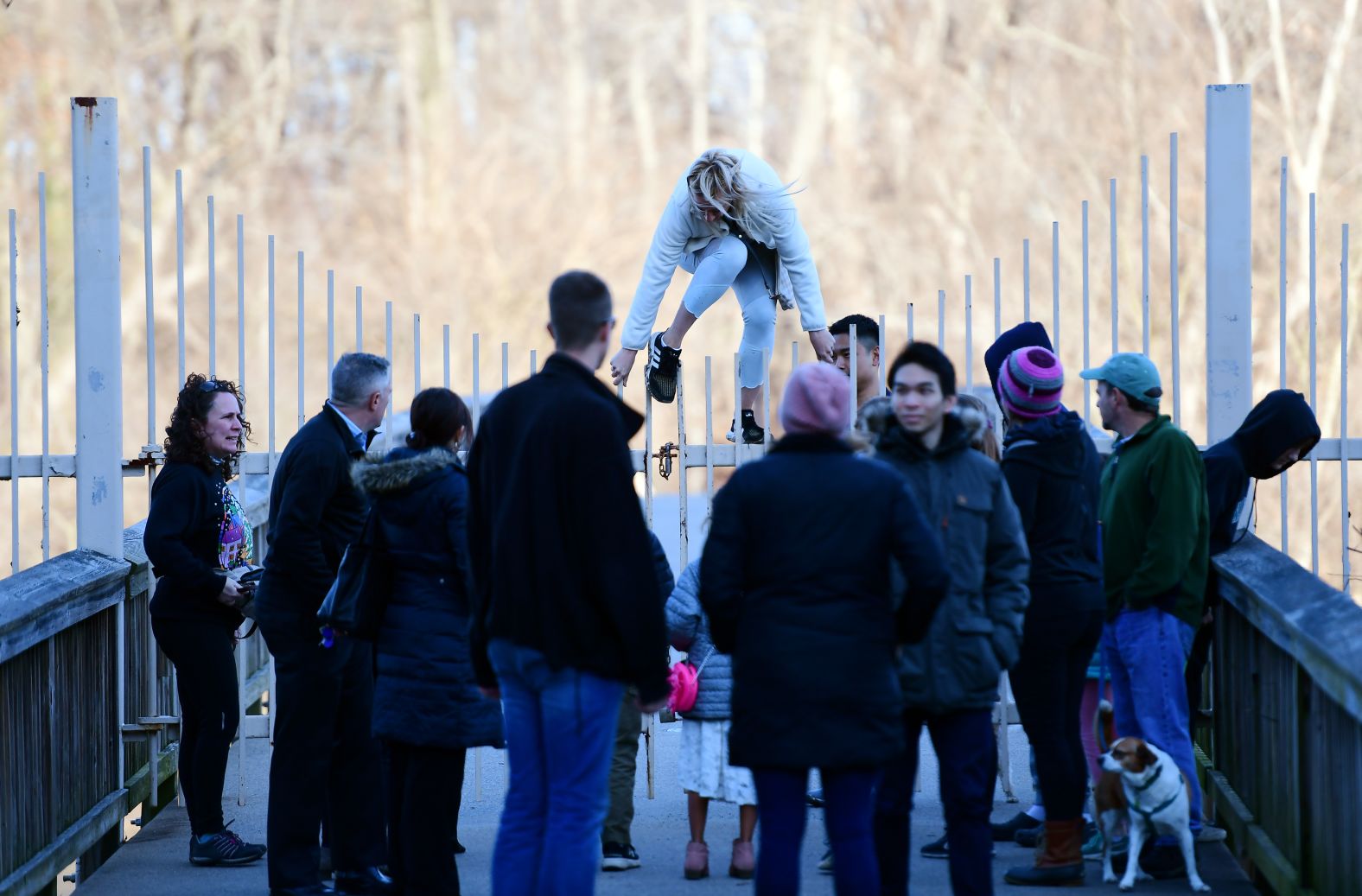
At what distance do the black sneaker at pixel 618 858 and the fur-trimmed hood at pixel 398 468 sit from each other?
5.71ft

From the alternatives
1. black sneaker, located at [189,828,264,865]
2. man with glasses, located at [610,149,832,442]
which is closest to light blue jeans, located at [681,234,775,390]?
man with glasses, located at [610,149,832,442]

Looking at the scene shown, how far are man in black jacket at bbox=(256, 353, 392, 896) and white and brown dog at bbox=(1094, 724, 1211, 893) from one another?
2.38 metres

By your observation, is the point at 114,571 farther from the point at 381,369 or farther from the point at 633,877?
the point at 633,877

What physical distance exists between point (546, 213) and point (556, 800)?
22.4 metres

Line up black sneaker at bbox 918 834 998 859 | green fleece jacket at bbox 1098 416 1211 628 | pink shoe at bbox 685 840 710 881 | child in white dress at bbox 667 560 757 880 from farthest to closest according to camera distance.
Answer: black sneaker at bbox 918 834 998 859, pink shoe at bbox 685 840 710 881, child in white dress at bbox 667 560 757 880, green fleece jacket at bbox 1098 416 1211 628

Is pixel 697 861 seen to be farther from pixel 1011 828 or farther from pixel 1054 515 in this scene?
pixel 1054 515

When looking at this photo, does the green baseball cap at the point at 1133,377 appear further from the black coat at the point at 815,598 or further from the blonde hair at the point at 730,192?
the black coat at the point at 815,598

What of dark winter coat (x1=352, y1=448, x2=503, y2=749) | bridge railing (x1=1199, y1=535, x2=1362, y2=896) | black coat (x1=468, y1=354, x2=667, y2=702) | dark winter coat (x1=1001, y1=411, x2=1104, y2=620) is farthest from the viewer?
dark winter coat (x1=1001, y1=411, x2=1104, y2=620)

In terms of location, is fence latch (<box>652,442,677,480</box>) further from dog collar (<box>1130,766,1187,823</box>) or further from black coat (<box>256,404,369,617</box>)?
dog collar (<box>1130,766,1187,823</box>)

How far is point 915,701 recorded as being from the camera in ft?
16.4

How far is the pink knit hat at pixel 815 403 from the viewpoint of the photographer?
4645 mm

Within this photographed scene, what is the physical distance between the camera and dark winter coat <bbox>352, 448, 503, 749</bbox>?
543 centimetres

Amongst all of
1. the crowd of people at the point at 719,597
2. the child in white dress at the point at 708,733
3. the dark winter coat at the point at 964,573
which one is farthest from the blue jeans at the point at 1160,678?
the child in white dress at the point at 708,733

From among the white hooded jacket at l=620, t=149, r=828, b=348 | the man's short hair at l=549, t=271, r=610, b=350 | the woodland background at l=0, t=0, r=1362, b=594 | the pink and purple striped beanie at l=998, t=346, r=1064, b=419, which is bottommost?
the pink and purple striped beanie at l=998, t=346, r=1064, b=419
